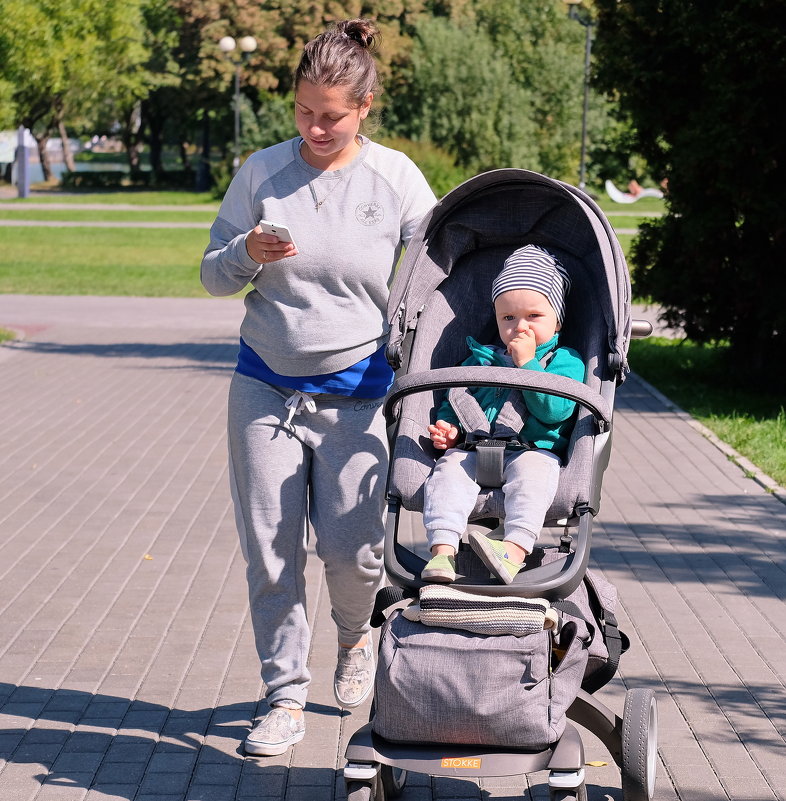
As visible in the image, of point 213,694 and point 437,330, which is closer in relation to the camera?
point 437,330

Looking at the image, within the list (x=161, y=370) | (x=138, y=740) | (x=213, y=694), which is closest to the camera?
(x=138, y=740)

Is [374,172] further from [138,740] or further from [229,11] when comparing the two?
[229,11]

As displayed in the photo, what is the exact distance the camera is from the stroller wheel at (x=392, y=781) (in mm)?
3746

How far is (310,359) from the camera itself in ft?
12.9

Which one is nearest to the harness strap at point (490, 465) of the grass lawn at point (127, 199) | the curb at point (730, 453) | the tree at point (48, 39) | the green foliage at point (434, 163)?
the curb at point (730, 453)

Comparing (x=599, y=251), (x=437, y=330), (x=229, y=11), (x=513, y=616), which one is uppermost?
(x=599, y=251)

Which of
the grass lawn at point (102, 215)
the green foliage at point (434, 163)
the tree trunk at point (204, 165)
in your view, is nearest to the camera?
the grass lawn at point (102, 215)

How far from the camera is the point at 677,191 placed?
11.5m

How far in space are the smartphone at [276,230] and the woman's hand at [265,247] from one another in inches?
0.8

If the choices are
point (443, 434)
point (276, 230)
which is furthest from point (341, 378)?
point (276, 230)

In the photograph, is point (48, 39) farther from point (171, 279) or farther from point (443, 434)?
point (443, 434)

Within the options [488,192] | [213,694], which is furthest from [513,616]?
[213,694]

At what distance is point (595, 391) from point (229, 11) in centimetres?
5374

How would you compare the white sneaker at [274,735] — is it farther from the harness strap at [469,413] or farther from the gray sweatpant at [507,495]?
the harness strap at [469,413]
